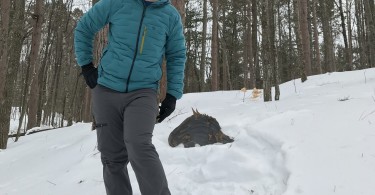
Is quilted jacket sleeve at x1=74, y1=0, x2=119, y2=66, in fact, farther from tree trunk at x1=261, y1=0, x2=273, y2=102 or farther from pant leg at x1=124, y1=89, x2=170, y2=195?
tree trunk at x1=261, y1=0, x2=273, y2=102

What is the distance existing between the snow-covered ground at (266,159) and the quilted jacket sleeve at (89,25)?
4.40 feet

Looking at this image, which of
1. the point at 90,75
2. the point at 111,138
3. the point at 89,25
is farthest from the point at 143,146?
the point at 89,25

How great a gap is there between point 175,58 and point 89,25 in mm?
650

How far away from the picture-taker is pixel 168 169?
3.57 m

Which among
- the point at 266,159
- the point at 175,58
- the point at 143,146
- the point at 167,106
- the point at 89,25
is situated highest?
the point at 89,25

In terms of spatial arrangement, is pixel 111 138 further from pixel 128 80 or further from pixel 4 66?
pixel 4 66

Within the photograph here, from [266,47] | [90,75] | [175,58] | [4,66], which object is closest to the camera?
[90,75]

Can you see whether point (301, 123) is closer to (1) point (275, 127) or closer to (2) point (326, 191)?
(1) point (275, 127)

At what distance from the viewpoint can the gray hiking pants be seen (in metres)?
2.24

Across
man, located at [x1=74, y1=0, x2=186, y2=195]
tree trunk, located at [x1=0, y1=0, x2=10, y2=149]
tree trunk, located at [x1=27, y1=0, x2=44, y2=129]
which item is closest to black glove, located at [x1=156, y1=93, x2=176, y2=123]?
man, located at [x1=74, y1=0, x2=186, y2=195]

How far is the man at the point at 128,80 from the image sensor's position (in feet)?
7.55

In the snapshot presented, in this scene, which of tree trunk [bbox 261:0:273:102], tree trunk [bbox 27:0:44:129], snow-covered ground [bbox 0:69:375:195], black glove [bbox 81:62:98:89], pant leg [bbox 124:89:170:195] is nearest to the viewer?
pant leg [bbox 124:89:170:195]

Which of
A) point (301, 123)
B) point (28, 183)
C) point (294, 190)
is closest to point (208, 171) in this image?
point (294, 190)

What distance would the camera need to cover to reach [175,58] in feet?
8.63
